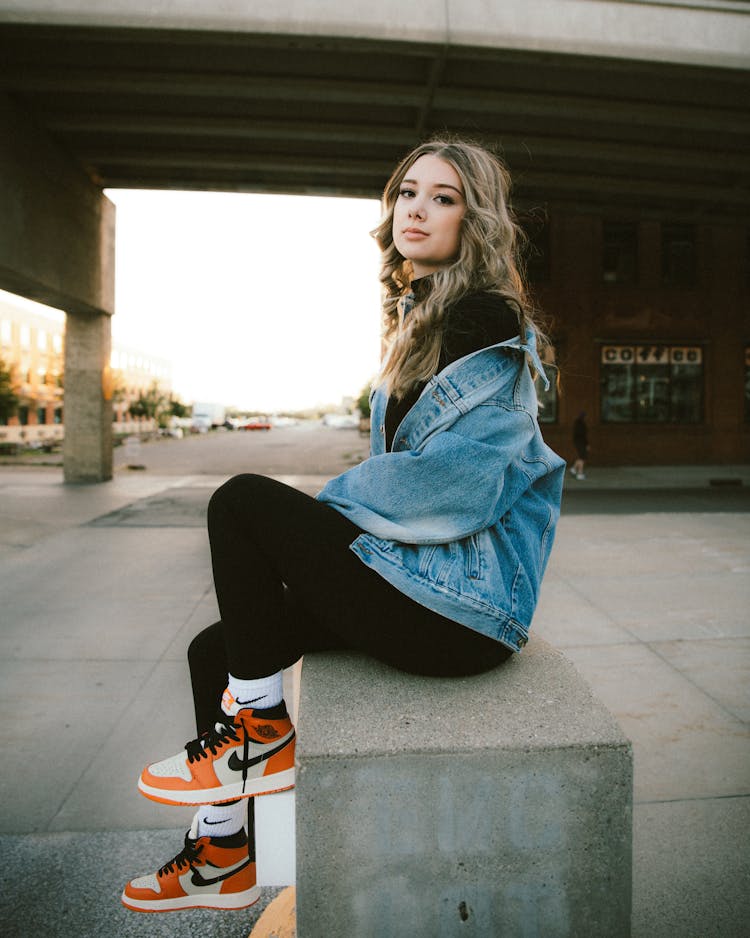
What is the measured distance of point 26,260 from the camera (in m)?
11.5

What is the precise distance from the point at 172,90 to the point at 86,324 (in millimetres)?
6305

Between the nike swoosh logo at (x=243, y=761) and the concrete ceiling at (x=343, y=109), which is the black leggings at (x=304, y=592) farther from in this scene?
the concrete ceiling at (x=343, y=109)

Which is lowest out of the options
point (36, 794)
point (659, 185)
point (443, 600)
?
point (36, 794)

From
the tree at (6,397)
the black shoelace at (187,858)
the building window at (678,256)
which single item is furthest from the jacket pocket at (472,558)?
the tree at (6,397)

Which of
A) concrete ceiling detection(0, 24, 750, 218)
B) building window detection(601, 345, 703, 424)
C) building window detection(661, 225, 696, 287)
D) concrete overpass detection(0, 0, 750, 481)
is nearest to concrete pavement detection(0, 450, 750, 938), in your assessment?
concrete overpass detection(0, 0, 750, 481)

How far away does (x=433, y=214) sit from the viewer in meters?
2.05

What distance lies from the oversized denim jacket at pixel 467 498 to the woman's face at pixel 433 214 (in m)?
0.43

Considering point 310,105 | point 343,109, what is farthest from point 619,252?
point 310,105

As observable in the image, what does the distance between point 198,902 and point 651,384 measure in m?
21.8

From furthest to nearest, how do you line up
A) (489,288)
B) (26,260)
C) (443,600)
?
(26,260) → (489,288) → (443,600)

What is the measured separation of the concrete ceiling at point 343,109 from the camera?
10148 mm

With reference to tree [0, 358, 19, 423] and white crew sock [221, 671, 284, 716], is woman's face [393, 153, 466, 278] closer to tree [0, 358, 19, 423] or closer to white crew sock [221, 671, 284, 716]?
white crew sock [221, 671, 284, 716]

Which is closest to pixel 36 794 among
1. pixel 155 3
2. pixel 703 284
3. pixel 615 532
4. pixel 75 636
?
pixel 75 636

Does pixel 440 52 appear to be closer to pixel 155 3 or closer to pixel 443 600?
pixel 155 3
